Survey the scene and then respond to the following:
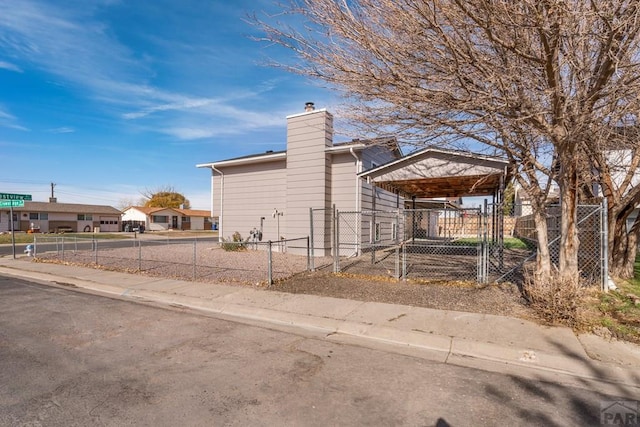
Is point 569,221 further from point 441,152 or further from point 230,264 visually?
point 230,264

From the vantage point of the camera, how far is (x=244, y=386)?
Answer: 149 inches

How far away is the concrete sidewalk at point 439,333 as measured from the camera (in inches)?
165

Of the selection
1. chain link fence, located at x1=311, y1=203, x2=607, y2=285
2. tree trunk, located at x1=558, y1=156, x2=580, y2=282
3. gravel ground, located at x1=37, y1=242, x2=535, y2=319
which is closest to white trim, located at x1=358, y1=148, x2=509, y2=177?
chain link fence, located at x1=311, y1=203, x2=607, y2=285

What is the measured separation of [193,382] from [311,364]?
1.42m

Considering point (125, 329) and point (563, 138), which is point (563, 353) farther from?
point (125, 329)

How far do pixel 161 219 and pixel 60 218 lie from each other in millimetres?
12973

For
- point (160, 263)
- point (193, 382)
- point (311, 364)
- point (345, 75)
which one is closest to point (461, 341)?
point (311, 364)

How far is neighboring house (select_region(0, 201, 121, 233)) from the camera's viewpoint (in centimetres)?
4269

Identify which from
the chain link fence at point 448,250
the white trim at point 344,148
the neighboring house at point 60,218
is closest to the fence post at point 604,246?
the chain link fence at point 448,250

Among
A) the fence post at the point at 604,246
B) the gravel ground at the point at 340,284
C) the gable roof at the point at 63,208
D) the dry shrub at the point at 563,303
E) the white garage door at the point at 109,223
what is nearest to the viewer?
the dry shrub at the point at 563,303

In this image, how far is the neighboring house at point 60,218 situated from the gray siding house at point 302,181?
131 ft

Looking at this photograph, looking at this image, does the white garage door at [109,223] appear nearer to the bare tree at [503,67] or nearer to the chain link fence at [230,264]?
the chain link fence at [230,264]

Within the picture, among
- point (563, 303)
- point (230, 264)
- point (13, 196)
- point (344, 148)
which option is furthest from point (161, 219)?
point (563, 303)

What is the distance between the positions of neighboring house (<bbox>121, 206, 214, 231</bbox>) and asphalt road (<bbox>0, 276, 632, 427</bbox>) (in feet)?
170
